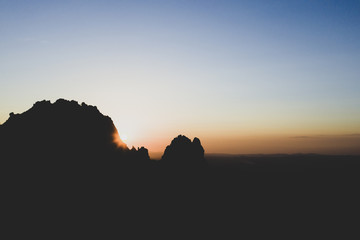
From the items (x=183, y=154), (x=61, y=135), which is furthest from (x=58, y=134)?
(x=183, y=154)

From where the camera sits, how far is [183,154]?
71562 millimetres

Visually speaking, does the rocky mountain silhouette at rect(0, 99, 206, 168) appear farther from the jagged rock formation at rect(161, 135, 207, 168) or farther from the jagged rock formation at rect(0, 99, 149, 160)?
the jagged rock formation at rect(161, 135, 207, 168)

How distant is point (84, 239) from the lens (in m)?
38.0

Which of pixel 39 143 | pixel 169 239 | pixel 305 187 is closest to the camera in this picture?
pixel 39 143

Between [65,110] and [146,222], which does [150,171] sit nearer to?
[146,222]

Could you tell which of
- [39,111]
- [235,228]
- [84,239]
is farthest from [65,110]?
[235,228]

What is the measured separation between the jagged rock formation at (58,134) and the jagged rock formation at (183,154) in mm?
23901

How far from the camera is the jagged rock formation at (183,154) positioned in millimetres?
70875

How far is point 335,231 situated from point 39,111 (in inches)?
4999

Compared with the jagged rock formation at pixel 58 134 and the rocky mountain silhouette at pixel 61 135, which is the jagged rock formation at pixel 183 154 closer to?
the rocky mountain silhouette at pixel 61 135

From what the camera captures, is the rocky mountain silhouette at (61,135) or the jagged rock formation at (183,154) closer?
the rocky mountain silhouette at (61,135)

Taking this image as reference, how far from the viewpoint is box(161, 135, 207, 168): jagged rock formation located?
2790 inches

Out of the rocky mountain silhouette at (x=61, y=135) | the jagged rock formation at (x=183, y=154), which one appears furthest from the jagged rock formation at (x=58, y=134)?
the jagged rock formation at (x=183, y=154)

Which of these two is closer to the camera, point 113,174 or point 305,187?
point 113,174
